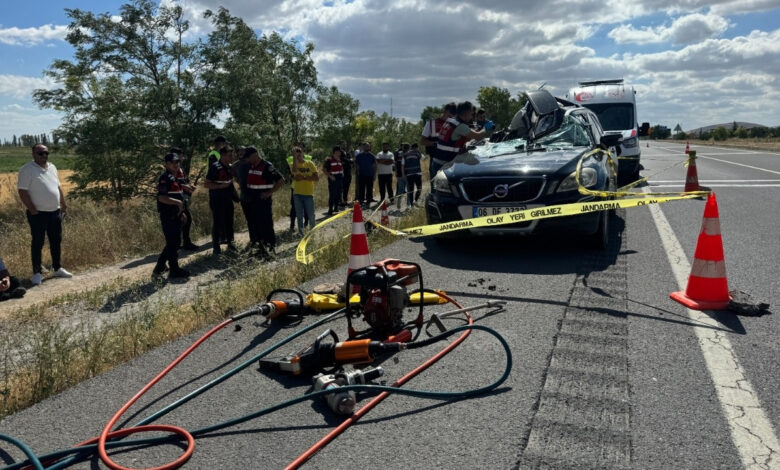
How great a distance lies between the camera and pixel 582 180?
676 centimetres

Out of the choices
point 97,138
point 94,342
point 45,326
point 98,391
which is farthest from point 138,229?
point 98,391

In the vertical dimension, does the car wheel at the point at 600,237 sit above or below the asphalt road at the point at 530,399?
above

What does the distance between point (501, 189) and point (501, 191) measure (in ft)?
0.08

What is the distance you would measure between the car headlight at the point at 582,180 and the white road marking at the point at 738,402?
2423 mm

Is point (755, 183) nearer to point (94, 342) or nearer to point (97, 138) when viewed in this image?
point (94, 342)

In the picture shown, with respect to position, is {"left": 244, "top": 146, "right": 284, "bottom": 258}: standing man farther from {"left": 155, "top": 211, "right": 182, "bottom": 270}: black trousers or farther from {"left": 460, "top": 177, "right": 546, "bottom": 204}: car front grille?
{"left": 460, "top": 177, "right": 546, "bottom": 204}: car front grille

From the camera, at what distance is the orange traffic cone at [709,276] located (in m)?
4.61

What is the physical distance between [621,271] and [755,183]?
1125 centimetres

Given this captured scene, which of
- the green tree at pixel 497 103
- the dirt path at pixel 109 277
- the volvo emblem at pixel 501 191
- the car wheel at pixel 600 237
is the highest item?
the green tree at pixel 497 103

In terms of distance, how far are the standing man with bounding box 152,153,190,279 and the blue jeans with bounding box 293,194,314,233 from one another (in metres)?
3.26

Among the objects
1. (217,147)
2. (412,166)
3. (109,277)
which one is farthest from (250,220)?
(412,166)

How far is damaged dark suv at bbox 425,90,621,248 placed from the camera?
21.7 feet

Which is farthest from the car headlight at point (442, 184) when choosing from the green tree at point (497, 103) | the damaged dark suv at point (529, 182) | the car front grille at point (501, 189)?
the green tree at point (497, 103)

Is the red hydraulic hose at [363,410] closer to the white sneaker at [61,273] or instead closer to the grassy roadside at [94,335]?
the grassy roadside at [94,335]
